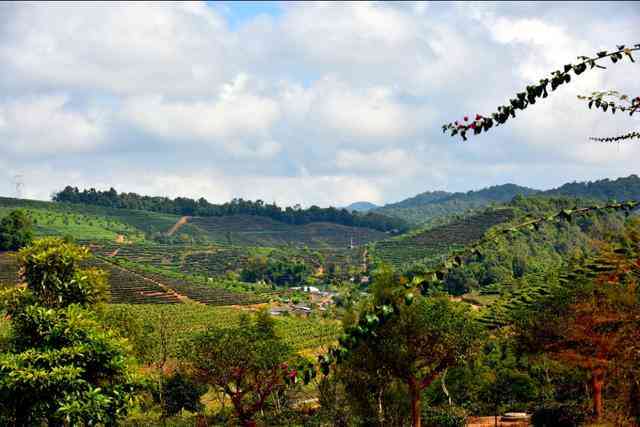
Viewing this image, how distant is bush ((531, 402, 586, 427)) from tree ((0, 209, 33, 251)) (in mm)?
92190

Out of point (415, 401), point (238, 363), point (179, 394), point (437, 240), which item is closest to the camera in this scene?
point (415, 401)

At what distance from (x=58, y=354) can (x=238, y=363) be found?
13076 millimetres

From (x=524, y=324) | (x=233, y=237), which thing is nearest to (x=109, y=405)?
(x=524, y=324)

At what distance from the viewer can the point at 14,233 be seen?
98500 mm

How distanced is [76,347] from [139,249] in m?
123

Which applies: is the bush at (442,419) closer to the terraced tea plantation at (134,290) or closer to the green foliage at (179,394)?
the green foliage at (179,394)

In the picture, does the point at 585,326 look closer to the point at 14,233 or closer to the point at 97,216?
the point at 14,233

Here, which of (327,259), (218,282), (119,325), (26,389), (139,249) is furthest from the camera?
(327,259)

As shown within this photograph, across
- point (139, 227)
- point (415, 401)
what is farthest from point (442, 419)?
point (139, 227)

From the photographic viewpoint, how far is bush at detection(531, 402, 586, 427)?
24016 mm

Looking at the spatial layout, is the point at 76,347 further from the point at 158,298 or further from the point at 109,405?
the point at 158,298

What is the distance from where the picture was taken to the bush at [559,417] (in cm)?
2402

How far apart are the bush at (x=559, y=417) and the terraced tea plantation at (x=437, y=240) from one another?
99.1 m

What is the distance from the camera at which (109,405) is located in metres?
18.0
